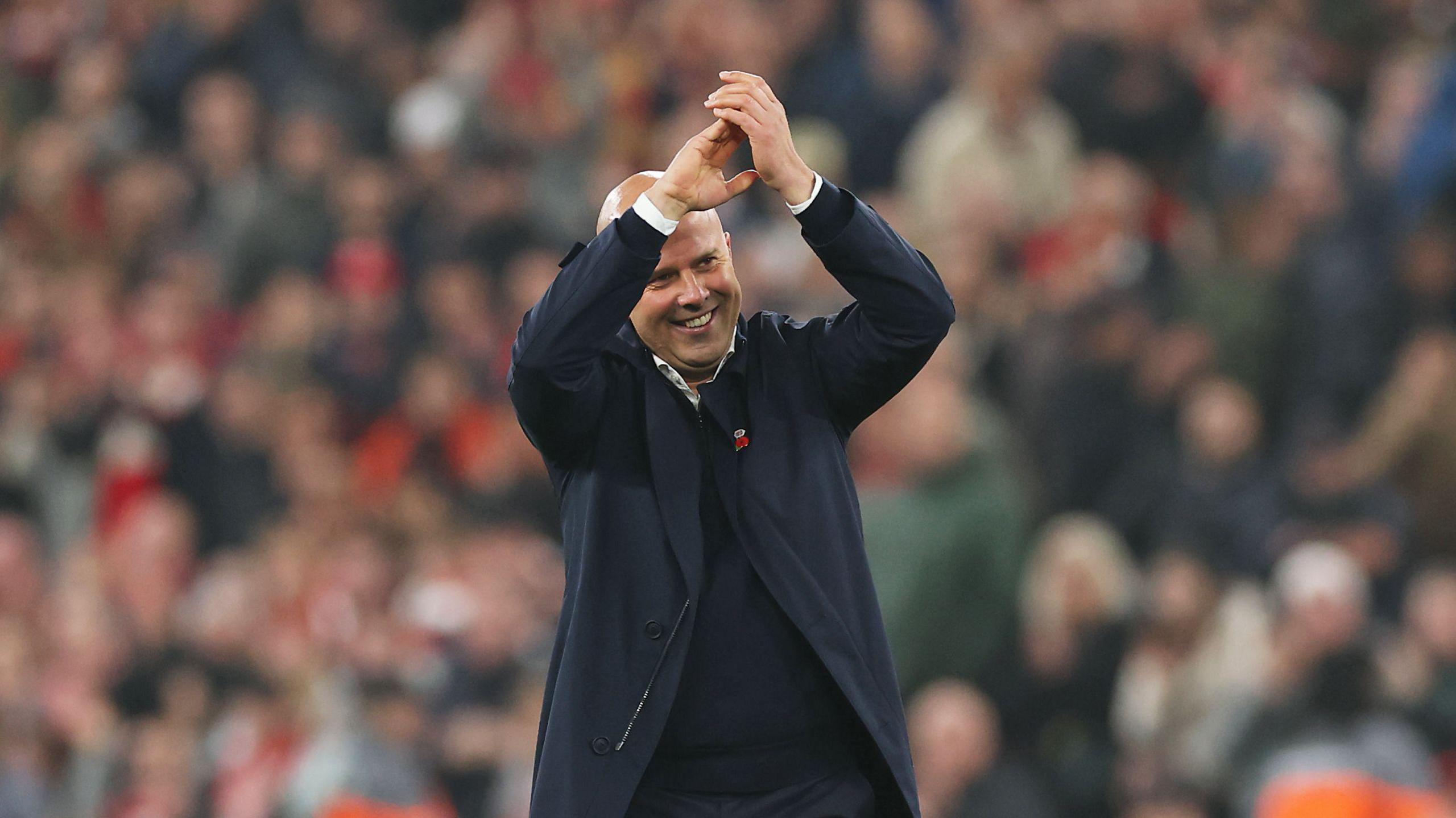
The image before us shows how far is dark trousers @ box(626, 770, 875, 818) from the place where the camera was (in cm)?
317

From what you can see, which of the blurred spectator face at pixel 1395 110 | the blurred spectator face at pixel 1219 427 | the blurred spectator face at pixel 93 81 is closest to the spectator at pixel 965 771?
the blurred spectator face at pixel 1219 427

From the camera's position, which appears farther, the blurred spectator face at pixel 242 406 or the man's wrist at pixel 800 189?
the blurred spectator face at pixel 242 406

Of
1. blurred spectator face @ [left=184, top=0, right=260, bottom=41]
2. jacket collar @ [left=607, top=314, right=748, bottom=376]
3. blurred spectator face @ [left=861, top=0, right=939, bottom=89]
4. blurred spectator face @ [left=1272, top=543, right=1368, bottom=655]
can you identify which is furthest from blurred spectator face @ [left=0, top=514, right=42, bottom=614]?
jacket collar @ [left=607, top=314, right=748, bottom=376]

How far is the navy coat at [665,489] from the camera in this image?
122 inches

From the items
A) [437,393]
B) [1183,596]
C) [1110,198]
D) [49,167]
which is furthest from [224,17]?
[1183,596]

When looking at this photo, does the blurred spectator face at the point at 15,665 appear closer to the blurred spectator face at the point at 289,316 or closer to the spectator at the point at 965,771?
the blurred spectator face at the point at 289,316

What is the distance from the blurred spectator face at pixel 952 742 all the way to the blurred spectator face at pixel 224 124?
5445mm

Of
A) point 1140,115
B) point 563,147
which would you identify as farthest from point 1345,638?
point 563,147

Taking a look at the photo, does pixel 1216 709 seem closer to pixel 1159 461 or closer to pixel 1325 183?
pixel 1159 461

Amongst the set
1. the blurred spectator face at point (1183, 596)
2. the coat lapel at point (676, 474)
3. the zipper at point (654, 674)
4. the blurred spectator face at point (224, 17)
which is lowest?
the zipper at point (654, 674)

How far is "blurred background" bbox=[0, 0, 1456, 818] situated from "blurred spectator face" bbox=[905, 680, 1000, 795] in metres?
0.02

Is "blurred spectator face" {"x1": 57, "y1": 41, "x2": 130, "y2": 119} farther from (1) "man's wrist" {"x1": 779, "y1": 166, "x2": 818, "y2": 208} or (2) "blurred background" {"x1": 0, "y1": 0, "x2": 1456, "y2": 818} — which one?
(1) "man's wrist" {"x1": 779, "y1": 166, "x2": 818, "y2": 208}

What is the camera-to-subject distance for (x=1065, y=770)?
6582 mm

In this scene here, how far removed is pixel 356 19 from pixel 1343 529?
6.02m
